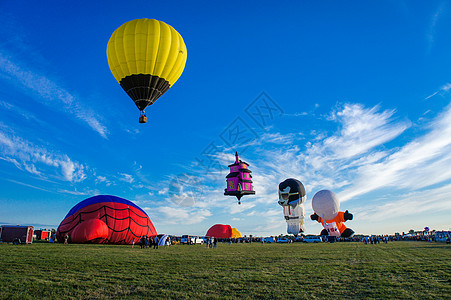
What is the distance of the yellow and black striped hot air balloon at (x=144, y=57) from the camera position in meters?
16.6

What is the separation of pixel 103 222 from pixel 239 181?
17.8 m

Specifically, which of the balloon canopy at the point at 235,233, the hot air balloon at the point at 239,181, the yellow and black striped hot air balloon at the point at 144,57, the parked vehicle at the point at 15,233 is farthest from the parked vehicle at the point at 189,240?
the yellow and black striped hot air balloon at the point at 144,57

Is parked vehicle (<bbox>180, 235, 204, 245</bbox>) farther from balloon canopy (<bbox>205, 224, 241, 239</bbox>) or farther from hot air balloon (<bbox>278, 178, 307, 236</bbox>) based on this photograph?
balloon canopy (<bbox>205, 224, 241, 239</bbox>)

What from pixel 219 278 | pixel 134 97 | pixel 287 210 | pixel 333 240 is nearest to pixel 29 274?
pixel 219 278

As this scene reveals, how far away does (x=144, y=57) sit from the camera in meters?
16.6


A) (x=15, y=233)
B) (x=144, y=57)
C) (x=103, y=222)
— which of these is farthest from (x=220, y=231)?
(x=144, y=57)

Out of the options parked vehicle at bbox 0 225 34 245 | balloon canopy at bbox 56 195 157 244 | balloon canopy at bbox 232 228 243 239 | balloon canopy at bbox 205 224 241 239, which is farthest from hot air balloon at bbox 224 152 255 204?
balloon canopy at bbox 232 228 243 239

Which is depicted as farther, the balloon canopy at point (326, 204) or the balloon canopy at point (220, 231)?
the balloon canopy at point (220, 231)

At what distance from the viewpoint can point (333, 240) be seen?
48.9 m

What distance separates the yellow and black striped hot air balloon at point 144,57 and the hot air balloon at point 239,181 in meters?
22.4

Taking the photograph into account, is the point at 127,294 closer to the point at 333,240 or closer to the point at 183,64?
the point at 183,64

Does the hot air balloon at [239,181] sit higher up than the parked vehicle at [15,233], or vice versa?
the hot air balloon at [239,181]

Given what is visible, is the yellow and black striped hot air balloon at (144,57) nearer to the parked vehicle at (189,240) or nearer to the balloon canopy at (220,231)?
the parked vehicle at (189,240)

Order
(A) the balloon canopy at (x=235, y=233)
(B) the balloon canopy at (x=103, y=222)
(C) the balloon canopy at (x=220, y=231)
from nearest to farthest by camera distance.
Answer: (B) the balloon canopy at (x=103, y=222) < (C) the balloon canopy at (x=220, y=231) < (A) the balloon canopy at (x=235, y=233)
